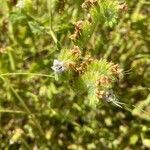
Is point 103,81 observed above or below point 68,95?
above

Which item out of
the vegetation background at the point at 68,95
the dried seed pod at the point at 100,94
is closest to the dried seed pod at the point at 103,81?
the dried seed pod at the point at 100,94

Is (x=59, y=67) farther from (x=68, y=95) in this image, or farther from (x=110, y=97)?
(x=68, y=95)

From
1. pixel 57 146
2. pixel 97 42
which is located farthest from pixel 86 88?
pixel 57 146

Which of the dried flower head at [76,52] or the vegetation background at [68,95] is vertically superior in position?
the dried flower head at [76,52]

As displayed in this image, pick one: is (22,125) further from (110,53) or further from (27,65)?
(110,53)

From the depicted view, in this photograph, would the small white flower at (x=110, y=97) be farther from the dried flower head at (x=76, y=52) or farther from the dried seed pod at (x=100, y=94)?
the dried flower head at (x=76, y=52)

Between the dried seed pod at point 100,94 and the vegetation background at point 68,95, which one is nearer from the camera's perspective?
the dried seed pod at point 100,94

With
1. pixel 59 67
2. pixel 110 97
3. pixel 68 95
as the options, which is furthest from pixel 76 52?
pixel 68 95

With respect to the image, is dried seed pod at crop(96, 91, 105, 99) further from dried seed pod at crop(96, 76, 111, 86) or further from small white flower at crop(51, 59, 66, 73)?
small white flower at crop(51, 59, 66, 73)

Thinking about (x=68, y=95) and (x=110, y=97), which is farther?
(x=68, y=95)
